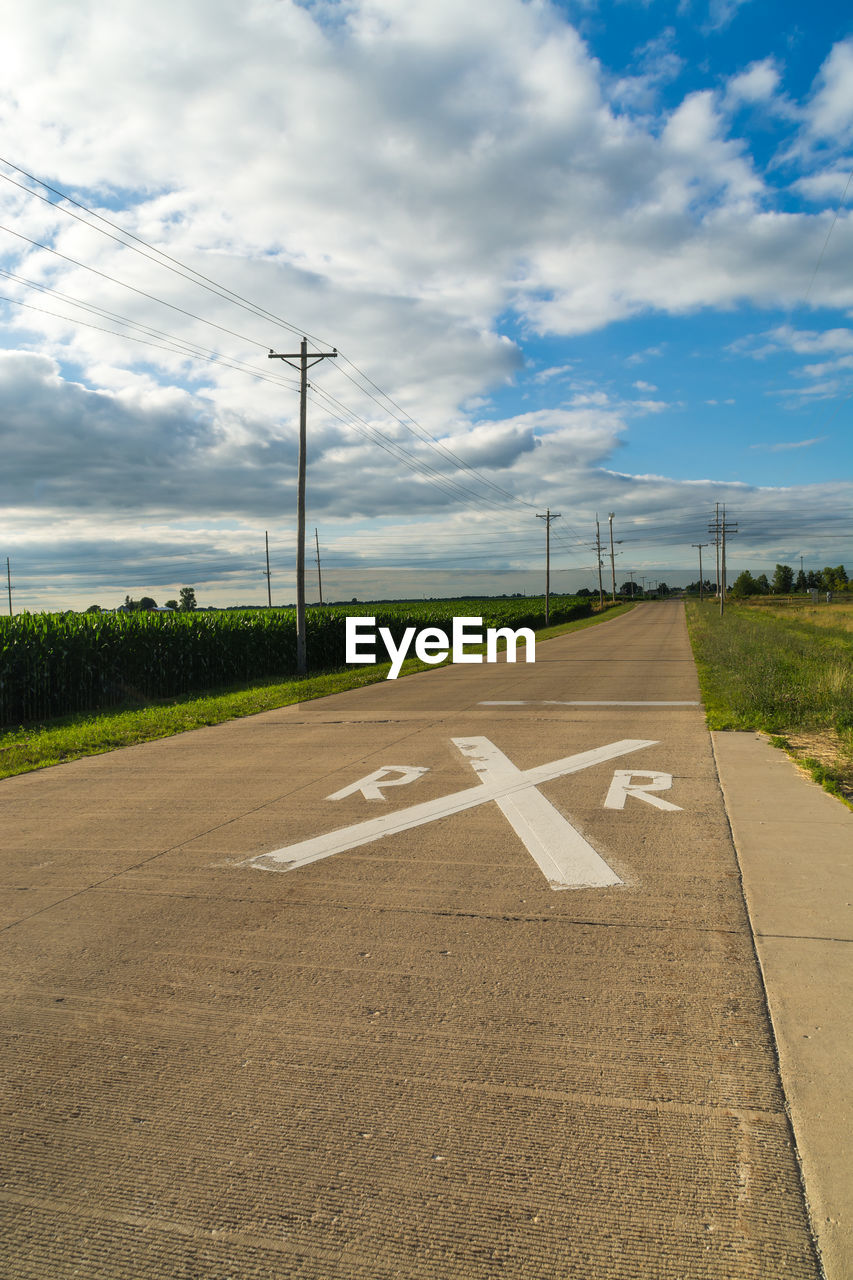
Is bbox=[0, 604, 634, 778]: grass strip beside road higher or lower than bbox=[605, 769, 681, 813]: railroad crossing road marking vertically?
lower

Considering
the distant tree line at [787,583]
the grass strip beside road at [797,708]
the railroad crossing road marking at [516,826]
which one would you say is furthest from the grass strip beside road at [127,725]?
the distant tree line at [787,583]

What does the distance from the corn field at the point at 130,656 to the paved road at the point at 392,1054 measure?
12299mm

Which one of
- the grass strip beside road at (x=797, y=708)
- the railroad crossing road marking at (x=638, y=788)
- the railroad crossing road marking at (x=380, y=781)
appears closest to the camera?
the railroad crossing road marking at (x=638, y=788)

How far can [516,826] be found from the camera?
6.64 meters

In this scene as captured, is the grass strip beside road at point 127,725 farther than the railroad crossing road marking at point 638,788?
Yes

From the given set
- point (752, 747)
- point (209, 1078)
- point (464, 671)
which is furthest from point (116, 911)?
point (464, 671)

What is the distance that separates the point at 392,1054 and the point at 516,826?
3504mm

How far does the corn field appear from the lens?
59.1 feet

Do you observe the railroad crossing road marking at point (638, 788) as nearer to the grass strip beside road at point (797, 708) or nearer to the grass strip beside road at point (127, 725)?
the grass strip beside road at point (797, 708)

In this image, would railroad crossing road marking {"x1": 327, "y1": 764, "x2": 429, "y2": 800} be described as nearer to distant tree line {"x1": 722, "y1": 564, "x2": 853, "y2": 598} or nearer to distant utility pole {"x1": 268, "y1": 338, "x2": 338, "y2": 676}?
distant utility pole {"x1": 268, "y1": 338, "x2": 338, "y2": 676}

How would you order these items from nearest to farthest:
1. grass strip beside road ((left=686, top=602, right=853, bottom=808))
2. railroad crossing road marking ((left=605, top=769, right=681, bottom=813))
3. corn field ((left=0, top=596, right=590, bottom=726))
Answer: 1. railroad crossing road marking ((left=605, top=769, right=681, bottom=813))
2. grass strip beside road ((left=686, top=602, right=853, bottom=808))
3. corn field ((left=0, top=596, right=590, bottom=726))

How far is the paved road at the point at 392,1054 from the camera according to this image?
234 centimetres

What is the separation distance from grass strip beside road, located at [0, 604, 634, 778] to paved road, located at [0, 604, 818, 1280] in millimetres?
4348

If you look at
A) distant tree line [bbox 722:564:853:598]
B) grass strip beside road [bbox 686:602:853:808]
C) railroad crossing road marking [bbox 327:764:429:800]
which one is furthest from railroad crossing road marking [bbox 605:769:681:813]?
distant tree line [bbox 722:564:853:598]
